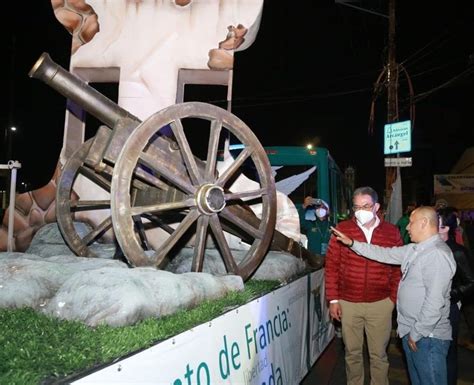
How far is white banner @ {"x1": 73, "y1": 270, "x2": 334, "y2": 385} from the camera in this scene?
213 centimetres

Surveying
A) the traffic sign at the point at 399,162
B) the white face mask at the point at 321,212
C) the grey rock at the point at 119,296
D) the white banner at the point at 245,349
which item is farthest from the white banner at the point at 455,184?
the grey rock at the point at 119,296

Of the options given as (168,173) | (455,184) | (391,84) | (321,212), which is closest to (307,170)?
(321,212)

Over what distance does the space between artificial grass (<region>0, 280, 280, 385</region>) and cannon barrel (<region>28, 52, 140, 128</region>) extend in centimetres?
175

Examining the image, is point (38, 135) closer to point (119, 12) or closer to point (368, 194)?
point (119, 12)

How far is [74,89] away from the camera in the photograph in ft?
12.9

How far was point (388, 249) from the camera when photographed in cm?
400

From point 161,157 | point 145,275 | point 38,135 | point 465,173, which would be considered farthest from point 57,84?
point 38,135

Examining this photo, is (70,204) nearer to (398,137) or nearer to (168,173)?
(168,173)

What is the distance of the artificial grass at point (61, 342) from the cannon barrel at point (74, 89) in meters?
1.75

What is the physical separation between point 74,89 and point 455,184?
20.2 m

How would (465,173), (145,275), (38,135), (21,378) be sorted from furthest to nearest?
(38,135) < (465,173) < (145,275) < (21,378)

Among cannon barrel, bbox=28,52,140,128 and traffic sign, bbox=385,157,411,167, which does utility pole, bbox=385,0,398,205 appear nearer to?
traffic sign, bbox=385,157,411,167

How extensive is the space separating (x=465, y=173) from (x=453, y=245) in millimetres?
19339

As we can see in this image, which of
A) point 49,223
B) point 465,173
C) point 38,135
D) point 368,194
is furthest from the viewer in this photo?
point 38,135
